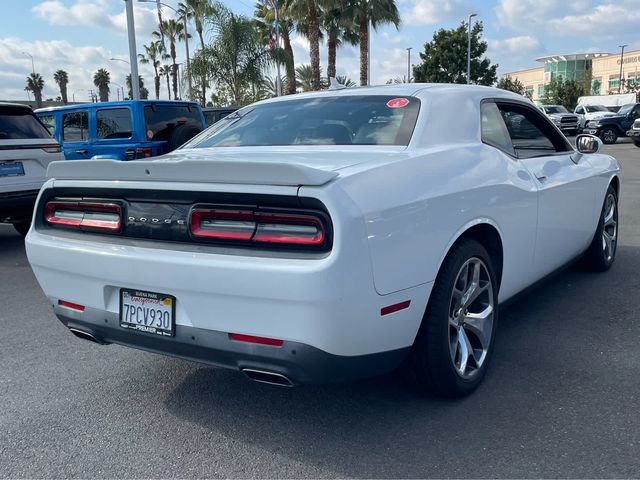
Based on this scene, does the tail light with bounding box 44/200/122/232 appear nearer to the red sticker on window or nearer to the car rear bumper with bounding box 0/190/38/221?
the red sticker on window

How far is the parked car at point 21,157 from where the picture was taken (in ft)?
24.2

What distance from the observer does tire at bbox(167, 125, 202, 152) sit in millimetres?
10555

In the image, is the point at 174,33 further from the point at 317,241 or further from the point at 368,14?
the point at 317,241

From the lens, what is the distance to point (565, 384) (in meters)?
3.30

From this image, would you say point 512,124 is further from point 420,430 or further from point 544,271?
point 420,430

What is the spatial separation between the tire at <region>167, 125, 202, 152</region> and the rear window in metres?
0.12

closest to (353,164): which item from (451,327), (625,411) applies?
(451,327)

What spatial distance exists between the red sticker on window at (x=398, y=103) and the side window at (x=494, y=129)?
1.60 feet

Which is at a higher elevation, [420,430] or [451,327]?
[451,327]

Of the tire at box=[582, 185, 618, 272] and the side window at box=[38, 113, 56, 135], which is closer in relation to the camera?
the tire at box=[582, 185, 618, 272]

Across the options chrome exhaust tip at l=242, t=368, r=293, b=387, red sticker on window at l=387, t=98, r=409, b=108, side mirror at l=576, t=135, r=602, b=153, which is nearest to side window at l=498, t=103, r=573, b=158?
side mirror at l=576, t=135, r=602, b=153

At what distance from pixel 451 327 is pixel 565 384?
743 mm

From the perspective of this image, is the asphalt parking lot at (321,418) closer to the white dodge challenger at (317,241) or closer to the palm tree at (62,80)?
the white dodge challenger at (317,241)

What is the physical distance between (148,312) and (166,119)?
8537 millimetres
